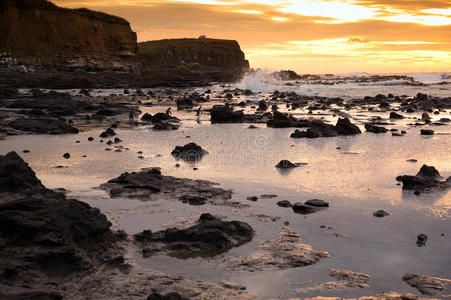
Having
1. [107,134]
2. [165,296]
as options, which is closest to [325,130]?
[107,134]

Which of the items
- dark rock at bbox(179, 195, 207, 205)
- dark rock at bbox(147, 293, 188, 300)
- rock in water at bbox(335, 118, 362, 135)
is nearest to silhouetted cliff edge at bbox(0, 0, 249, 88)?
rock in water at bbox(335, 118, 362, 135)

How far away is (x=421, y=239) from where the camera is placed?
714cm

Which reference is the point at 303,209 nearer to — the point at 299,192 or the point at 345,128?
the point at 299,192

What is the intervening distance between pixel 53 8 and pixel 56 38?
6251mm

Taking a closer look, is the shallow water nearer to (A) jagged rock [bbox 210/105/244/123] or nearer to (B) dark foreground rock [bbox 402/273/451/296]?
(B) dark foreground rock [bbox 402/273/451/296]

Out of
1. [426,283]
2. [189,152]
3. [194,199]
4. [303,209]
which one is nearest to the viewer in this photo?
[426,283]

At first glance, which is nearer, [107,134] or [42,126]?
[107,134]

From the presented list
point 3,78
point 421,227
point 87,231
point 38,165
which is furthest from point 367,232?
point 3,78

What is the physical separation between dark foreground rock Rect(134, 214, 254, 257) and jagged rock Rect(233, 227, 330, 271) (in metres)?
0.41

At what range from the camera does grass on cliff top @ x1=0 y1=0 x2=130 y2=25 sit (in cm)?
7277

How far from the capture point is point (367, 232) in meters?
7.53

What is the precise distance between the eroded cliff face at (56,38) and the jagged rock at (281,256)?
6731cm

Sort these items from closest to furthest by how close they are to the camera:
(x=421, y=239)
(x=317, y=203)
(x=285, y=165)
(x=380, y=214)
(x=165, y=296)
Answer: (x=165, y=296)
(x=421, y=239)
(x=380, y=214)
(x=317, y=203)
(x=285, y=165)

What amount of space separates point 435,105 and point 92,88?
3311 centimetres
